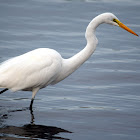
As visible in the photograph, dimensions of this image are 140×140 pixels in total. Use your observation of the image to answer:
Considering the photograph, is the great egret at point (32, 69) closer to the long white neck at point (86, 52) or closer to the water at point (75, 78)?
the long white neck at point (86, 52)

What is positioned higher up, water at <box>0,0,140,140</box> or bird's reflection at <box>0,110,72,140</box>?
water at <box>0,0,140,140</box>

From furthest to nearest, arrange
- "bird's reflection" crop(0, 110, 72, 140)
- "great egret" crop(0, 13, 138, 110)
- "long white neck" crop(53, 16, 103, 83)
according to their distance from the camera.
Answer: "long white neck" crop(53, 16, 103, 83), "great egret" crop(0, 13, 138, 110), "bird's reflection" crop(0, 110, 72, 140)

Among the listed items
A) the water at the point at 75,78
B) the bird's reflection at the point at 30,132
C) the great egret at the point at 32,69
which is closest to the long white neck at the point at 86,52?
the great egret at the point at 32,69

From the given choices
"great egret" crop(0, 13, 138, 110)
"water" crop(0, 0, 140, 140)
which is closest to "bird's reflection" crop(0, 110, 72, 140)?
"water" crop(0, 0, 140, 140)

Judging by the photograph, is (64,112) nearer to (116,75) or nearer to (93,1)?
(116,75)

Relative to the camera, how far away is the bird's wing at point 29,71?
7.43 meters

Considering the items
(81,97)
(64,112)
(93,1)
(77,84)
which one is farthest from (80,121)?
(93,1)

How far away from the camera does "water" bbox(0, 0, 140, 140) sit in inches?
272

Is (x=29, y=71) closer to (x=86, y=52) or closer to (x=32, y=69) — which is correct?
(x=32, y=69)

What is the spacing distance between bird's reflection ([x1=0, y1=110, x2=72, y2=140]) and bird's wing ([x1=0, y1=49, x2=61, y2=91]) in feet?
2.81

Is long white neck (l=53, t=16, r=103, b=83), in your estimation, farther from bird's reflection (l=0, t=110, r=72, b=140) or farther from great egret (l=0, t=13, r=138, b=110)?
bird's reflection (l=0, t=110, r=72, b=140)

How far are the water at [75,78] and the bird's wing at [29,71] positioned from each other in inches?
20.5

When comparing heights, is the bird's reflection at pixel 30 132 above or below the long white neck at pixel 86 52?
below

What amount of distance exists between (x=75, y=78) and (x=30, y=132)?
3.14 metres
